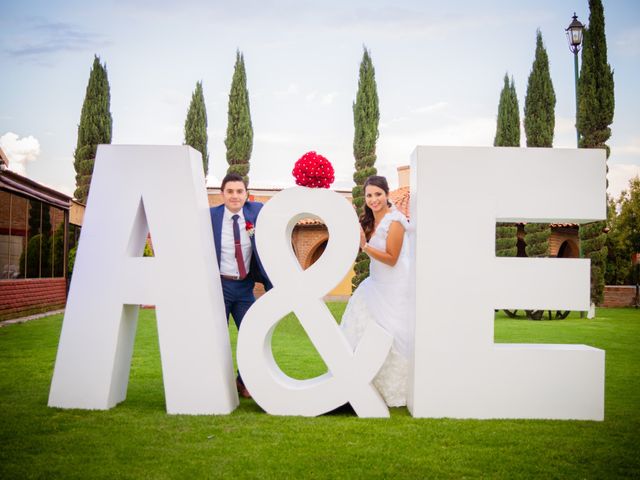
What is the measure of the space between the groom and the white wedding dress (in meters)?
1.04

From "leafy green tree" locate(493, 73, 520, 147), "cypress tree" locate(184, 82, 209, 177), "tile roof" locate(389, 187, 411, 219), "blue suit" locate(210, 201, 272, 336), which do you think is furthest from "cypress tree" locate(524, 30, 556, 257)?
"blue suit" locate(210, 201, 272, 336)

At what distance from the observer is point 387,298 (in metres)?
5.27

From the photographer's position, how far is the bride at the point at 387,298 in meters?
5.20

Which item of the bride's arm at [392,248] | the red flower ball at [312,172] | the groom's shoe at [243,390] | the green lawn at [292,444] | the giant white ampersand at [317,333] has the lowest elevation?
the groom's shoe at [243,390]

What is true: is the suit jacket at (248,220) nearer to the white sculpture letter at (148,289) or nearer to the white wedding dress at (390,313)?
the white sculpture letter at (148,289)

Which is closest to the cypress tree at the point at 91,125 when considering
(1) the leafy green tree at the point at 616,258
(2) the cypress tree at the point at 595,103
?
(2) the cypress tree at the point at 595,103

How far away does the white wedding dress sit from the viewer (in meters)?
5.21

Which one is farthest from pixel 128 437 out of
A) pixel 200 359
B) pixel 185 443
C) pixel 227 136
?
pixel 227 136

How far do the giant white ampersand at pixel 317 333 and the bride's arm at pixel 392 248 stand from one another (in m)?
0.45

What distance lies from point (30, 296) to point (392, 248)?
13000mm

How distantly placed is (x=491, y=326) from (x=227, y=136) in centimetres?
2172

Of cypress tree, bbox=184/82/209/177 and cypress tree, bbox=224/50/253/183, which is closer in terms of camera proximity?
cypress tree, bbox=224/50/253/183

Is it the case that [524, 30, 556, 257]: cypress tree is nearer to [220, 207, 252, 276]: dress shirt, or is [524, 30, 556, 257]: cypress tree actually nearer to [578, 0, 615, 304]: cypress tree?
[578, 0, 615, 304]: cypress tree

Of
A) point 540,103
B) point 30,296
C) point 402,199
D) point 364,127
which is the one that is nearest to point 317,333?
point 30,296
